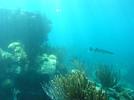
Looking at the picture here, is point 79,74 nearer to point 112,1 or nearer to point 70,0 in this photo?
point 112,1

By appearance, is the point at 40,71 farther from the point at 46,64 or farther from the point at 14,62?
the point at 14,62

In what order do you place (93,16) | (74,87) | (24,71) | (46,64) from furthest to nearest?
(93,16), (46,64), (24,71), (74,87)

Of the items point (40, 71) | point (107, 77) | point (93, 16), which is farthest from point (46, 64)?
point (93, 16)

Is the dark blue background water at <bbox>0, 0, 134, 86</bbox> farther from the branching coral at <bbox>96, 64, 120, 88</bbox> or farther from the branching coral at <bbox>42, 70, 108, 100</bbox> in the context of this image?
the branching coral at <bbox>42, 70, 108, 100</bbox>

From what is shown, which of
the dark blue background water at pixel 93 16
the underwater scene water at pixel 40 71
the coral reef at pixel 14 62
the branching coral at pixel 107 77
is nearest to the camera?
the underwater scene water at pixel 40 71

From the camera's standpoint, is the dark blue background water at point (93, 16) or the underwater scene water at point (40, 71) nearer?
the underwater scene water at point (40, 71)

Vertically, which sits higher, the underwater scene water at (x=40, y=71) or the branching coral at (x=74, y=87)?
the underwater scene water at (x=40, y=71)

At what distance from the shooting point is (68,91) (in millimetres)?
6277

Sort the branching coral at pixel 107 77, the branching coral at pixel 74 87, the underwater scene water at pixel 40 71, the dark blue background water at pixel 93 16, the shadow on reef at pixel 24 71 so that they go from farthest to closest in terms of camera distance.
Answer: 1. the dark blue background water at pixel 93 16
2. the branching coral at pixel 107 77
3. the shadow on reef at pixel 24 71
4. the underwater scene water at pixel 40 71
5. the branching coral at pixel 74 87

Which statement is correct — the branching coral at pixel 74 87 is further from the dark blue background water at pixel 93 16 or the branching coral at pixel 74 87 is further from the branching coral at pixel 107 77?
the dark blue background water at pixel 93 16

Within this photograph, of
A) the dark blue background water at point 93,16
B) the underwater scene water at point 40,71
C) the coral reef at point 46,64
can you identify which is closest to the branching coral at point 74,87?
the underwater scene water at point 40,71

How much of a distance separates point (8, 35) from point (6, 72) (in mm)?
5494

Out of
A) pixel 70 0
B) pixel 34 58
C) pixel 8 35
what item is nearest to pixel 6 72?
pixel 34 58

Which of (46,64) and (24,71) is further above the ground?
(46,64)
